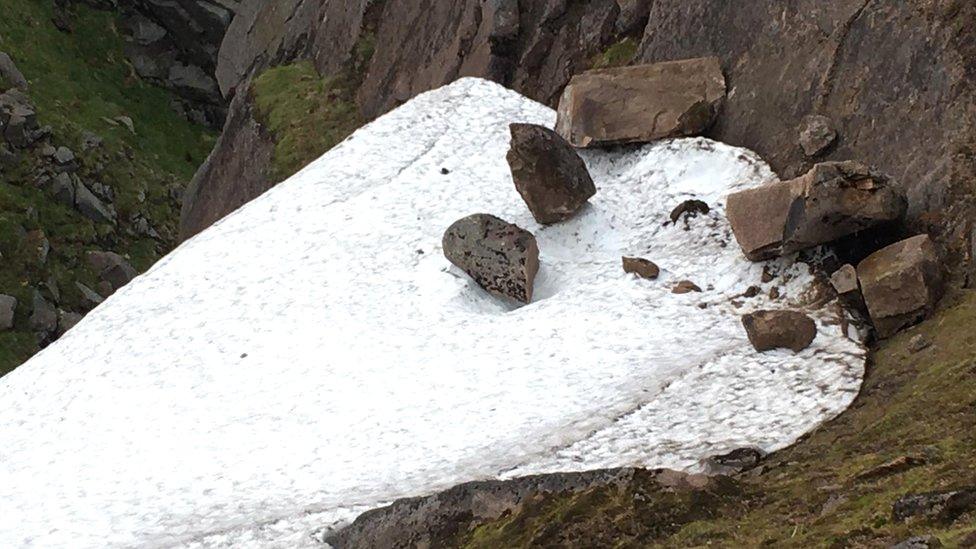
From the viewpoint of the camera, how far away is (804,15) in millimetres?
20078

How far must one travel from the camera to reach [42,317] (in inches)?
1624

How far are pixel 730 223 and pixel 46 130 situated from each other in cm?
4122

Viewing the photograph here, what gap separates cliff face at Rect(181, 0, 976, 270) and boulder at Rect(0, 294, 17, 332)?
1064 centimetres

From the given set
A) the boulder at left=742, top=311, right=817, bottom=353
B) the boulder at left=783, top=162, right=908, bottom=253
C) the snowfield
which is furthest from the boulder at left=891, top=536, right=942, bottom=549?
the boulder at left=783, top=162, right=908, bottom=253

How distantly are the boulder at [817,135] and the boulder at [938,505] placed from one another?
11028 millimetres

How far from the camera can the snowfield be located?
13.9 m

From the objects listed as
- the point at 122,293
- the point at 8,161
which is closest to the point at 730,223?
the point at 122,293

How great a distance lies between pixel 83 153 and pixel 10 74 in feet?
21.0

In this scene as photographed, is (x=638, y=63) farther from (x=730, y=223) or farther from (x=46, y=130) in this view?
(x=46, y=130)

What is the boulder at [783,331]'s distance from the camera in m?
14.8

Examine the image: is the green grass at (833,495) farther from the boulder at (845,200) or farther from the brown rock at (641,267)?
the brown rock at (641,267)

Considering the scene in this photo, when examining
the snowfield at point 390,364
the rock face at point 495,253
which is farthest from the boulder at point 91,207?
the rock face at point 495,253

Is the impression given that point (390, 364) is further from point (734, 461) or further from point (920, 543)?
point (920, 543)

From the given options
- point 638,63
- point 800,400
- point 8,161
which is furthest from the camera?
point 8,161
